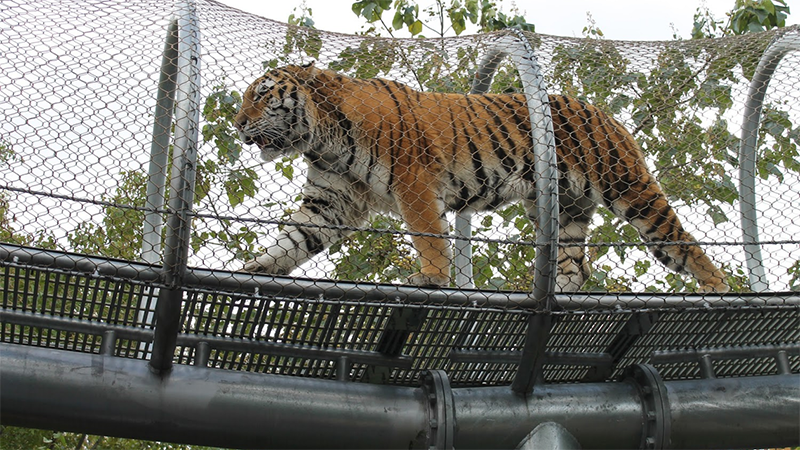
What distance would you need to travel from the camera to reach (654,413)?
3.05 meters

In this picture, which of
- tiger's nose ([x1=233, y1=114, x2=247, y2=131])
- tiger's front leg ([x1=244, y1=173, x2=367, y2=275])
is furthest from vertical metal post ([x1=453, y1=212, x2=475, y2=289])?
tiger's nose ([x1=233, y1=114, x2=247, y2=131])

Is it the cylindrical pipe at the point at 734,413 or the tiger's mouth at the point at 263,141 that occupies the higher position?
the tiger's mouth at the point at 263,141

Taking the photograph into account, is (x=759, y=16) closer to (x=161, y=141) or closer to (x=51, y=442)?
(x=161, y=141)

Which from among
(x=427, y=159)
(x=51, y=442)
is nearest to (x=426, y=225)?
(x=427, y=159)

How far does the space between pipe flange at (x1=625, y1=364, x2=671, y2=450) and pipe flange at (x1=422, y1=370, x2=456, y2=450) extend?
0.80 meters

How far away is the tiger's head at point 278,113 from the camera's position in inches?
170

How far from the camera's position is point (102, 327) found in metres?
2.82

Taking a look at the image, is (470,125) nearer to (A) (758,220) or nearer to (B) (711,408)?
(A) (758,220)

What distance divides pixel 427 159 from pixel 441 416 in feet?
6.11

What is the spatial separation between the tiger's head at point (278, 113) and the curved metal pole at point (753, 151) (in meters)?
2.31

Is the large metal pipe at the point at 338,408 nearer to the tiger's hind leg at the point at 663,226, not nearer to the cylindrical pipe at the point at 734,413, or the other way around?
the cylindrical pipe at the point at 734,413

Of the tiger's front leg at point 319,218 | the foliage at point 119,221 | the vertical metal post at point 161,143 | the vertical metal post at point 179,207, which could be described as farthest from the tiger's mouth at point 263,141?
the vertical metal post at point 179,207

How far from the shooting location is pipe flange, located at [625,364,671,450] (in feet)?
9.95

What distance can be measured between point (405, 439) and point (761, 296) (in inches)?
59.8
